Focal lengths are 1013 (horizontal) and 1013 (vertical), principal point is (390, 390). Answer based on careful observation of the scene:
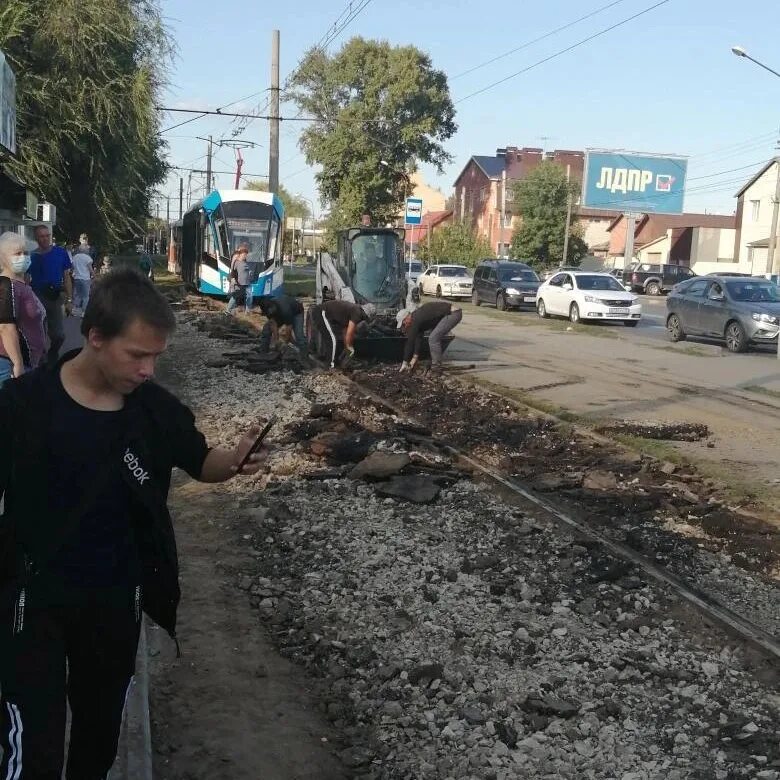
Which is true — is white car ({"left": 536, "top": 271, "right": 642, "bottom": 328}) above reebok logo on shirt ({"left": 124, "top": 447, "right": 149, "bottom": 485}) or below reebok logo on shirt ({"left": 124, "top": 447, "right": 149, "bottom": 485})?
below

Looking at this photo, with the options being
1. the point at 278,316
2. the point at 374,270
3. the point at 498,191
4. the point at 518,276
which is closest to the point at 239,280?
the point at 374,270

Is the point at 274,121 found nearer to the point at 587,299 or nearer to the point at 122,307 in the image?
the point at 587,299

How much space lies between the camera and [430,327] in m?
15.8

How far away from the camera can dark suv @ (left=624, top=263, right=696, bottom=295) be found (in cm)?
5659

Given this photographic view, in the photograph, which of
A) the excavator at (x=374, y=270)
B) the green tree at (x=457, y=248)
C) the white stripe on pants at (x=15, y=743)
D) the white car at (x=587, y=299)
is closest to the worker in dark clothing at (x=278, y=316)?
the excavator at (x=374, y=270)

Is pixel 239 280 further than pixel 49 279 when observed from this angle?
Yes

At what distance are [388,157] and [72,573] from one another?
6273 centimetres

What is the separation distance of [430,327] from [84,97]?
1523 centimetres

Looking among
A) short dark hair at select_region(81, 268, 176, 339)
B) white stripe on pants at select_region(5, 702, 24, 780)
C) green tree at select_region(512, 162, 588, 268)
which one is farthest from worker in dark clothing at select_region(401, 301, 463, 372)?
green tree at select_region(512, 162, 588, 268)

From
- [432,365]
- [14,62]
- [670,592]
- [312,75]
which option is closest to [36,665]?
[670,592]

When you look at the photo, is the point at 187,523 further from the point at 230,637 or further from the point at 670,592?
the point at 670,592

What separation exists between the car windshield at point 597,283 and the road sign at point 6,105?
17213 millimetres

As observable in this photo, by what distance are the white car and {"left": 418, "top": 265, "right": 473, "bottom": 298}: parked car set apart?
10.7m

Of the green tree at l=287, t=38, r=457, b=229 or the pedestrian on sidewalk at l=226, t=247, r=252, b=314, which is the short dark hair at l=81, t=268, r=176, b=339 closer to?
the pedestrian on sidewalk at l=226, t=247, r=252, b=314
